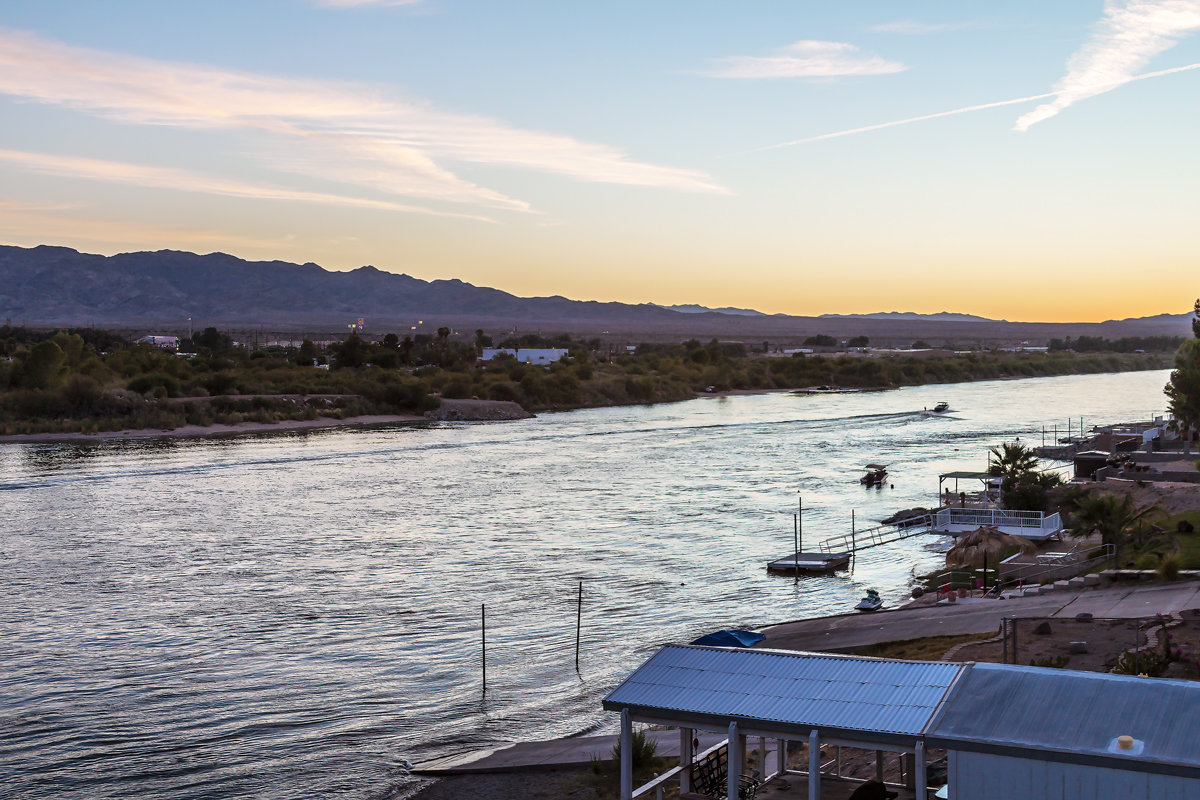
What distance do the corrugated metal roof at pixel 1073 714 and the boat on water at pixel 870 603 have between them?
1645 cm

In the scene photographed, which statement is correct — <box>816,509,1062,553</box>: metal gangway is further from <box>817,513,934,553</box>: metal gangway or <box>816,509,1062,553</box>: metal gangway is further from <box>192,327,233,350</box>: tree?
<box>192,327,233,350</box>: tree

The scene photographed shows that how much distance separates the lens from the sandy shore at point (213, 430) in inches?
2844

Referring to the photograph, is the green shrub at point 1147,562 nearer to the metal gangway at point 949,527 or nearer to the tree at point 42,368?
the metal gangway at point 949,527

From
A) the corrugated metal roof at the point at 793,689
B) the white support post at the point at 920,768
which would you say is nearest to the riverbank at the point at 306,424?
the corrugated metal roof at the point at 793,689

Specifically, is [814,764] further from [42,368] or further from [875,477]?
[42,368]

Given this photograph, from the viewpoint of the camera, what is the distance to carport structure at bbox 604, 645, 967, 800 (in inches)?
444

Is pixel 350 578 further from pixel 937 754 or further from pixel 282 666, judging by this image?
pixel 937 754

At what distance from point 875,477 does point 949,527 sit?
12257mm

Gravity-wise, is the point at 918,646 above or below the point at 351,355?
below

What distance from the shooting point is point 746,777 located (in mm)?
13625

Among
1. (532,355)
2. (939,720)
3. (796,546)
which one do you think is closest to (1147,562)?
(796,546)

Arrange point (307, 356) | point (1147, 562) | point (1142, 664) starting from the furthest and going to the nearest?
1. point (307, 356)
2. point (1147, 562)
3. point (1142, 664)

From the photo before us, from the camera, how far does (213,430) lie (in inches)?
3054

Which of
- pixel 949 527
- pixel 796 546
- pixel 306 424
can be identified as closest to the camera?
pixel 796 546
